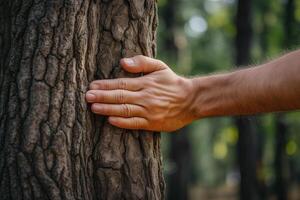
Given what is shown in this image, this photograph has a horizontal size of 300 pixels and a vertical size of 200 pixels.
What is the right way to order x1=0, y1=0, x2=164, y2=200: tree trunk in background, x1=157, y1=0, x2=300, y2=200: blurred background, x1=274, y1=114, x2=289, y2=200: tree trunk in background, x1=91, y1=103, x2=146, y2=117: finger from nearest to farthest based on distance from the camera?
1. x1=0, y1=0, x2=164, y2=200: tree trunk in background
2. x1=91, y1=103, x2=146, y2=117: finger
3. x1=157, y1=0, x2=300, y2=200: blurred background
4. x1=274, y1=114, x2=289, y2=200: tree trunk in background

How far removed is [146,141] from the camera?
3.26 metres

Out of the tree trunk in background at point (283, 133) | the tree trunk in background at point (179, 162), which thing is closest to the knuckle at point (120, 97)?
the tree trunk in background at point (283, 133)

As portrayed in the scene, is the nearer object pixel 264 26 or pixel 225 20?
pixel 264 26

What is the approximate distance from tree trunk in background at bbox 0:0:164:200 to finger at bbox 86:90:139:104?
0.07 m

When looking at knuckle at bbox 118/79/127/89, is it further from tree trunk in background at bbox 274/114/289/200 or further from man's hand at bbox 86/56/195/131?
tree trunk in background at bbox 274/114/289/200

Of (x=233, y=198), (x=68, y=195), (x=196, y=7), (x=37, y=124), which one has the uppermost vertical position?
(x=196, y=7)

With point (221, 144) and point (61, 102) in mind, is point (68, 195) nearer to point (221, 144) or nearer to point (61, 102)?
point (61, 102)

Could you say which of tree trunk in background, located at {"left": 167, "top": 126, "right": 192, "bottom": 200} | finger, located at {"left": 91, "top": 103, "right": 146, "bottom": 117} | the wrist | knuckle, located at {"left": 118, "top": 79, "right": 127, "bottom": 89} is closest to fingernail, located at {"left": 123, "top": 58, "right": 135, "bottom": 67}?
knuckle, located at {"left": 118, "top": 79, "right": 127, "bottom": 89}

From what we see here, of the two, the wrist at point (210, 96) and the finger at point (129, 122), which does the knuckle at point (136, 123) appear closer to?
the finger at point (129, 122)

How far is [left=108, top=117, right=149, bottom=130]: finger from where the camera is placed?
10.2ft

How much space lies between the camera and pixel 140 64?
3158 millimetres

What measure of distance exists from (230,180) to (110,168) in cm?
4999

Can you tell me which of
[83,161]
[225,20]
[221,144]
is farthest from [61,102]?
[221,144]

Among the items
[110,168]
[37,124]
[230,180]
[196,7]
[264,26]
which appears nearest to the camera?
[37,124]
